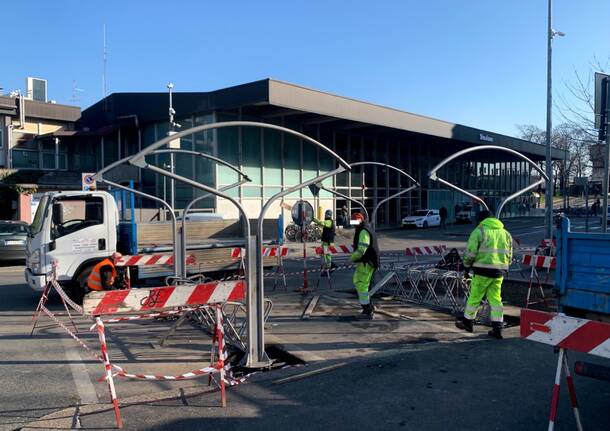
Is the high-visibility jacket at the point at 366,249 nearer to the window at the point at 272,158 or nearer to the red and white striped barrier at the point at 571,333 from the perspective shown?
the red and white striped barrier at the point at 571,333

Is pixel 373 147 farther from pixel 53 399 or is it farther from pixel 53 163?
pixel 53 399

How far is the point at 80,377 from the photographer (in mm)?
5914

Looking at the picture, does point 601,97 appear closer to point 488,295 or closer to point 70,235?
point 488,295

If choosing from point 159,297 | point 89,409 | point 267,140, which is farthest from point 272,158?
point 89,409

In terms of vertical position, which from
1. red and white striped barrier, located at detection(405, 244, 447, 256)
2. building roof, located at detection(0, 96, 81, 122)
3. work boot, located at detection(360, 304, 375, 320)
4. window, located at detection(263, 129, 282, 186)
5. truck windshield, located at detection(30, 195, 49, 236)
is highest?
building roof, located at detection(0, 96, 81, 122)

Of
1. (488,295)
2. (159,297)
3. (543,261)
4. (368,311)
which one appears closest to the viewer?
(159,297)

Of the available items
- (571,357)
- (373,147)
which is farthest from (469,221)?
(571,357)

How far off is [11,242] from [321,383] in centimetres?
1548

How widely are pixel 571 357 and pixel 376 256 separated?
10.9 ft

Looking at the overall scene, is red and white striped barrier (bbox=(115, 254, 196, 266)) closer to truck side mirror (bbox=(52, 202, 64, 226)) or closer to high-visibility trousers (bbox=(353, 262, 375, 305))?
truck side mirror (bbox=(52, 202, 64, 226))

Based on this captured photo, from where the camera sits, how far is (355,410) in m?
4.70

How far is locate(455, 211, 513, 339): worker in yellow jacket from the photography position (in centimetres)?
725

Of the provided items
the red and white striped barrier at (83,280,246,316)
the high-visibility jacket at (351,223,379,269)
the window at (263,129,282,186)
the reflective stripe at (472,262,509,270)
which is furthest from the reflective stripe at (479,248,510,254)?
the window at (263,129,282,186)

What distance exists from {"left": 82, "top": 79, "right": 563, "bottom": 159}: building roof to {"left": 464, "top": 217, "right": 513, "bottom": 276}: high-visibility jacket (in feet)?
60.4
